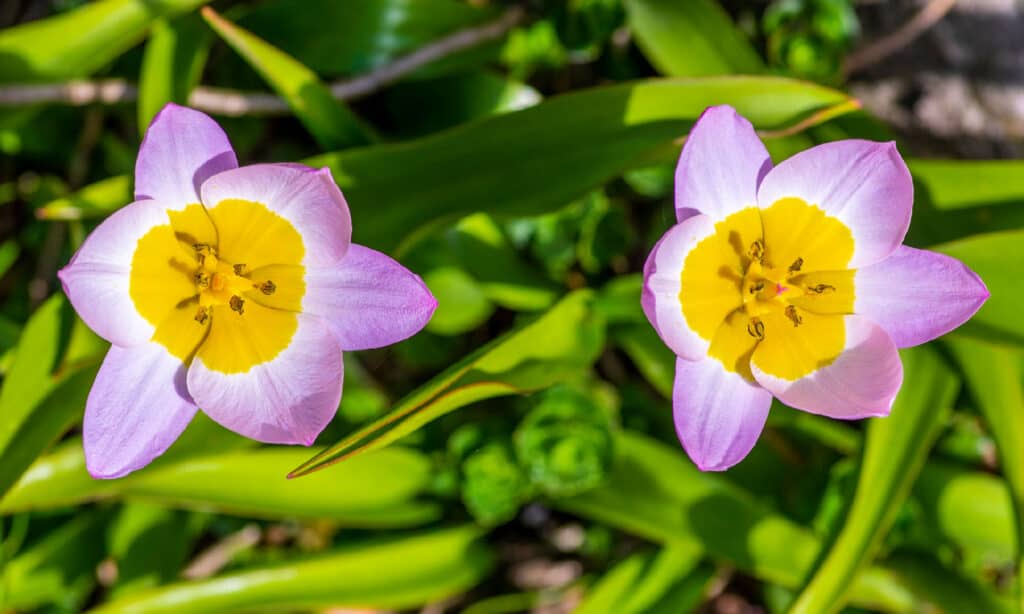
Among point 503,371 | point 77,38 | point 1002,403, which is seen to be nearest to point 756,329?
point 503,371

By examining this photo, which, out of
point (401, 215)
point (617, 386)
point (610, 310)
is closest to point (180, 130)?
point (401, 215)

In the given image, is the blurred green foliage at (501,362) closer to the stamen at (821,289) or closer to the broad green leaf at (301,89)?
the broad green leaf at (301,89)

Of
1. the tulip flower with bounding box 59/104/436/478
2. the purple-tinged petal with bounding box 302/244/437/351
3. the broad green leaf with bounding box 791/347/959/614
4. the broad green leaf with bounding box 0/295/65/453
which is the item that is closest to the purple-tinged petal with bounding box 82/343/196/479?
the tulip flower with bounding box 59/104/436/478

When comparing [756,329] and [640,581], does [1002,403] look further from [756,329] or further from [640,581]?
[640,581]

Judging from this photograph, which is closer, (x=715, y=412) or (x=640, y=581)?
(x=715, y=412)

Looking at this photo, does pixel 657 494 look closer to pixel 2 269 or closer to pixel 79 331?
pixel 79 331

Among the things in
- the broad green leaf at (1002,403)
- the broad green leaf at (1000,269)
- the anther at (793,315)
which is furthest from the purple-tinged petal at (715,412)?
the broad green leaf at (1002,403)
